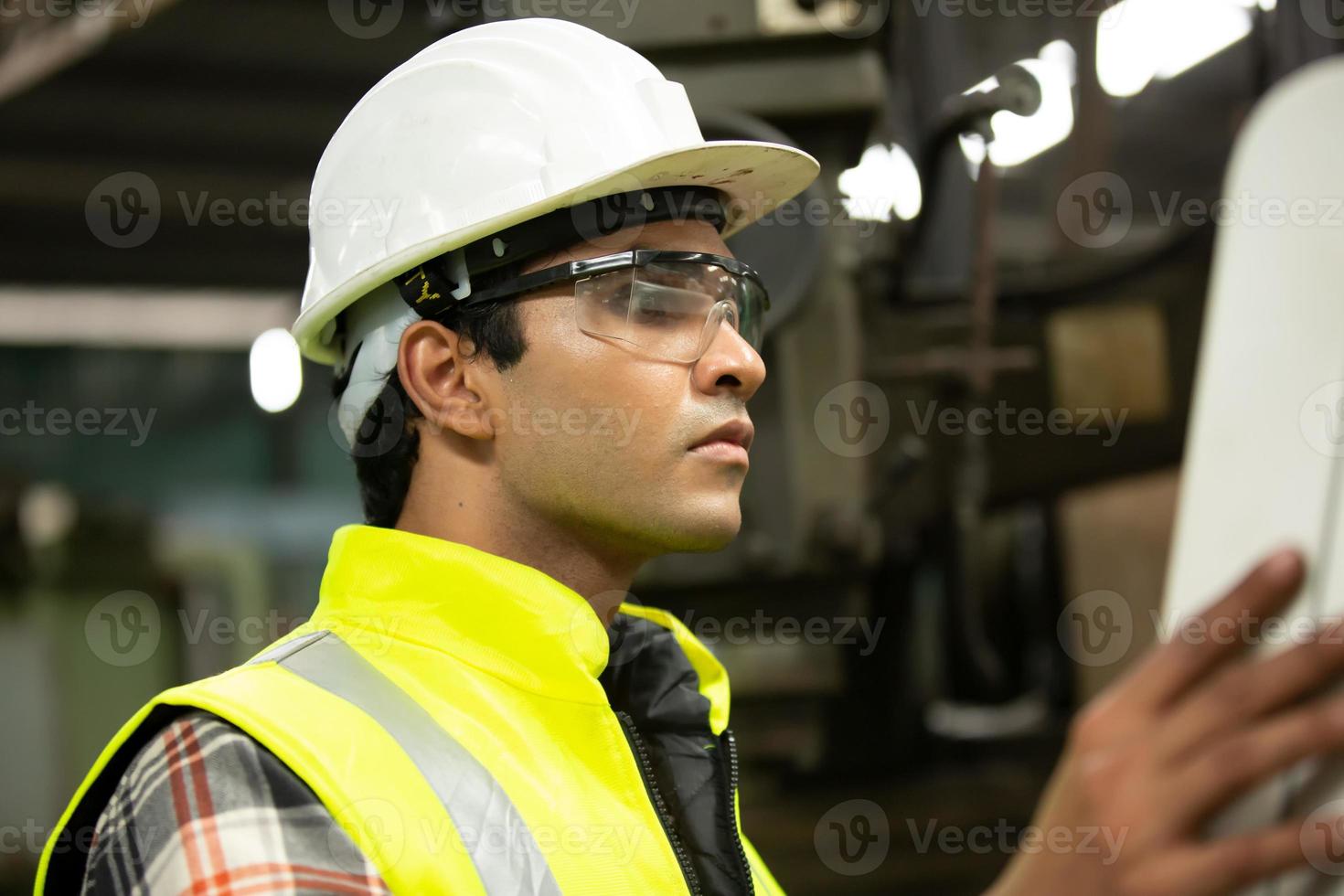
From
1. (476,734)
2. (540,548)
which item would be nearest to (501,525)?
(540,548)

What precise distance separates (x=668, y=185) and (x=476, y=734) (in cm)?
71

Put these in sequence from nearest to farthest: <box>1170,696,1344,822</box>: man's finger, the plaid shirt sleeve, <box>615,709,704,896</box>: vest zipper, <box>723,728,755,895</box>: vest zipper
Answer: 1. <box>1170,696,1344,822</box>: man's finger
2. the plaid shirt sleeve
3. <box>615,709,704,896</box>: vest zipper
4. <box>723,728,755,895</box>: vest zipper

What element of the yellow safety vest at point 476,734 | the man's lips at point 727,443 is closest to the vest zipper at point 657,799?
the yellow safety vest at point 476,734

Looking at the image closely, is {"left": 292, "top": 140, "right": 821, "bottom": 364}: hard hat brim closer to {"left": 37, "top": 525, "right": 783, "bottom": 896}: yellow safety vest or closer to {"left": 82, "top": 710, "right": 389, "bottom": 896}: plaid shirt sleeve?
{"left": 37, "top": 525, "right": 783, "bottom": 896}: yellow safety vest

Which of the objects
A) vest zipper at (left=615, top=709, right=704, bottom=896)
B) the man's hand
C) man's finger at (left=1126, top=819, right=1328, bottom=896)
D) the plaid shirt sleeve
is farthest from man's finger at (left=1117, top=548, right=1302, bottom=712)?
the plaid shirt sleeve

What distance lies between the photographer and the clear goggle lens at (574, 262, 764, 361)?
4.83 ft

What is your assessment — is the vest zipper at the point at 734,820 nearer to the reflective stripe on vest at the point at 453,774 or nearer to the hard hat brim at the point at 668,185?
the reflective stripe on vest at the point at 453,774

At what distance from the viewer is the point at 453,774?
1.21 m

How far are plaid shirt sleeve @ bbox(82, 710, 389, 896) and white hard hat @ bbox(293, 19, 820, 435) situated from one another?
57 centimetres

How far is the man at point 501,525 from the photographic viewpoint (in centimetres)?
114

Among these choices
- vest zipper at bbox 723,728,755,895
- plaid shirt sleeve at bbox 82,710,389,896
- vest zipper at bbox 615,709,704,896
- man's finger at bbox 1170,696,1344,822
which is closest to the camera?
man's finger at bbox 1170,696,1344,822

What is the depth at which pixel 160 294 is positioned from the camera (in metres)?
9.62

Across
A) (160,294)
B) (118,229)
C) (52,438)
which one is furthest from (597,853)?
(52,438)

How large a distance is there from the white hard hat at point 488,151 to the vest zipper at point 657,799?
565 mm
